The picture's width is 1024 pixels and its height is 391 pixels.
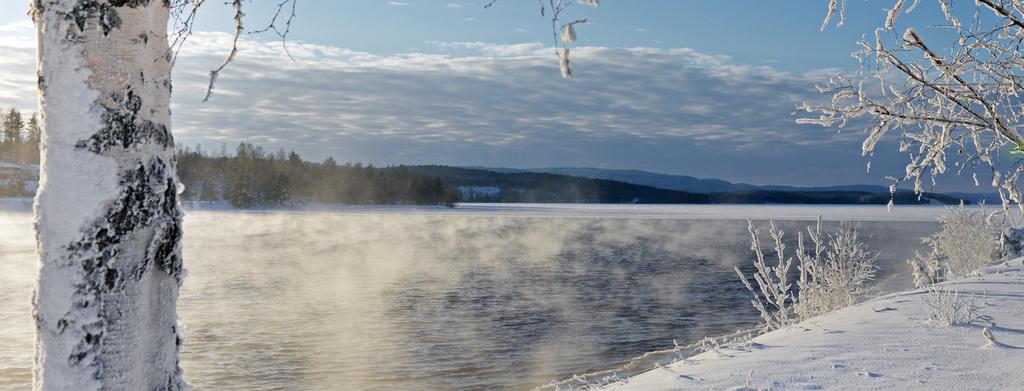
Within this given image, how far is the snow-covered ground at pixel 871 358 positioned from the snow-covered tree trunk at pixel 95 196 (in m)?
3.35

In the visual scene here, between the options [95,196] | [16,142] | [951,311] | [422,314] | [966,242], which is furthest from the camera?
[16,142]

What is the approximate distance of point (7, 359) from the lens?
36.4 feet

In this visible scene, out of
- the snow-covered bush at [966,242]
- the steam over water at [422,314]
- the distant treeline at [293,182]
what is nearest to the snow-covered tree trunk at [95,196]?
the steam over water at [422,314]

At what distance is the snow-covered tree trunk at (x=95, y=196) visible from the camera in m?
3.10

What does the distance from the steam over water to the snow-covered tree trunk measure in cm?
717

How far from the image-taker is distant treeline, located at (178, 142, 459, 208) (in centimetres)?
10131

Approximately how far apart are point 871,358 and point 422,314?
39.2 ft

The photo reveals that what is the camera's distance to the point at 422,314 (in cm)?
1631

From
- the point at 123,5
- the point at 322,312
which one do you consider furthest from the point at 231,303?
the point at 123,5

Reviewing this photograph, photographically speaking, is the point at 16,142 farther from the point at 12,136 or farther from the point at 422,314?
the point at 422,314

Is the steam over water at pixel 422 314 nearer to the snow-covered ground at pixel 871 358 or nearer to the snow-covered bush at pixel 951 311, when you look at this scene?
the snow-covered ground at pixel 871 358

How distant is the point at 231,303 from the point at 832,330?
14308 millimetres

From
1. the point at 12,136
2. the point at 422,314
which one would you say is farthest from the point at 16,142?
the point at 422,314

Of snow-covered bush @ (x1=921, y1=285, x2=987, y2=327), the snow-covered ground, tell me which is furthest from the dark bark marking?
snow-covered bush @ (x1=921, y1=285, x2=987, y2=327)
